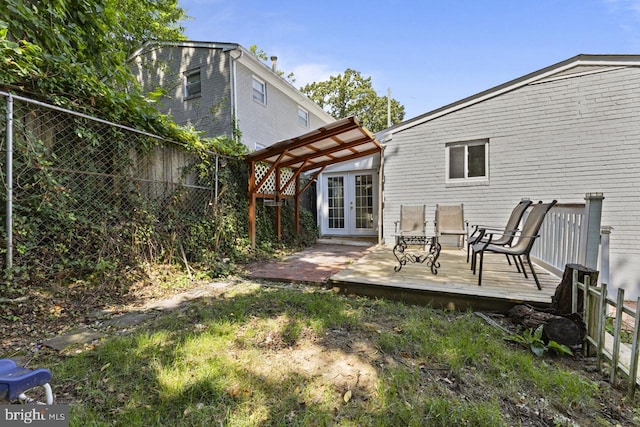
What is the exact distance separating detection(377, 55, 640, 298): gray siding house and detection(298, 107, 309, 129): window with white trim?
6453 mm

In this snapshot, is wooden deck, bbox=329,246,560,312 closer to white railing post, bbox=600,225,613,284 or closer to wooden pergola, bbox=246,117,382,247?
white railing post, bbox=600,225,613,284

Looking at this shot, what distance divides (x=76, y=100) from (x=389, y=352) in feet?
13.8

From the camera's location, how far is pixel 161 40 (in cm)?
937

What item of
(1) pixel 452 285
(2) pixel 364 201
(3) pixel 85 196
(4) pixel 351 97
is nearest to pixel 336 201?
(2) pixel 364 201

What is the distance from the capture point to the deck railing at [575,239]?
9.37ft

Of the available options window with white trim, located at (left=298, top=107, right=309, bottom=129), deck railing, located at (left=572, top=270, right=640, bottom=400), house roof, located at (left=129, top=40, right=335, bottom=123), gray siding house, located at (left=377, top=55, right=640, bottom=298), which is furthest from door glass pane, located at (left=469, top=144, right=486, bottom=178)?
window with white trim, located at (left=298, top=107, right=309, bottom=129)

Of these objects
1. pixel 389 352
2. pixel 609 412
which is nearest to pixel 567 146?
pixel 609 412

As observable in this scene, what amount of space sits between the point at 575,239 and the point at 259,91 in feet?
32.9

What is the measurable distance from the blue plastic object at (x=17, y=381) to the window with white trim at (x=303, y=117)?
500 inches

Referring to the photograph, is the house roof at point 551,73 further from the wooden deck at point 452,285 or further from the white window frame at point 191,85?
the white window frame at point 191,85

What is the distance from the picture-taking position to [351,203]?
880 cm

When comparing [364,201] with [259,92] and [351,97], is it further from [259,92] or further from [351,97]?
[351,97]

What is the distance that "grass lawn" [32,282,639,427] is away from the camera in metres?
1.52

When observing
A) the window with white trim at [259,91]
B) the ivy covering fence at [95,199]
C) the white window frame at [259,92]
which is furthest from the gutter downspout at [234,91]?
the ivy covering fence at [95,199]
